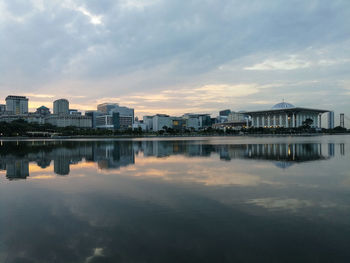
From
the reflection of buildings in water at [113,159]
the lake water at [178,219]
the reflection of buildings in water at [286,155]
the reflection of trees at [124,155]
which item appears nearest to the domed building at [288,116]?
the reflection of trees at [124,155]

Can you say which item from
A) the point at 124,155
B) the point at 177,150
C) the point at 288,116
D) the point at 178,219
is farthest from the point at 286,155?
the point at 288,116

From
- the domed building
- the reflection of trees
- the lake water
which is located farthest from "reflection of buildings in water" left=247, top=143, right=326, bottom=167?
the domed building

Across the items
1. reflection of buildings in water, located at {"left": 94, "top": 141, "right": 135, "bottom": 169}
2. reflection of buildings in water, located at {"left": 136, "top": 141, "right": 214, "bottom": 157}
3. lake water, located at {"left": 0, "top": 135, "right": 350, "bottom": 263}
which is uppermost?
reflection of buildings in water, located at {"left": 136, "top": 141, "right": 214, "bottom": 157}

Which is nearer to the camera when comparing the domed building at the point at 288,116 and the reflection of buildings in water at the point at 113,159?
the reflection of buildings in water at the point at 113,159

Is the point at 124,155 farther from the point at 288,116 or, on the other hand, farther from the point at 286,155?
the point at 288,116

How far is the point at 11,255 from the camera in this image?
21.0 ft

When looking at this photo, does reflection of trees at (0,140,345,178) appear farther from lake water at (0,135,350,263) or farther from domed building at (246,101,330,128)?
domed building at (246,101,330,128)

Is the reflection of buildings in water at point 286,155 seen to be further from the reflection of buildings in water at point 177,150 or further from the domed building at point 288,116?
the domed building at point 288,116

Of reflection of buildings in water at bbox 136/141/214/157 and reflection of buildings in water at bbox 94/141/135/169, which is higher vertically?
reflection of buildings in water at bbox 136/141/214/157

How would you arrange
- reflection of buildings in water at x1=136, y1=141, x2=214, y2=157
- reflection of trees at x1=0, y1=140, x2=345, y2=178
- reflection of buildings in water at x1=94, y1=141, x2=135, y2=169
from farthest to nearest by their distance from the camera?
reflection of buildings in water at x1=136, y1=141, x2=214, y2=157, reflection of trees at x1=0, y1=140, x2=345, y2=178, reflection of buildings in water at x1=94, y1=141, x2=135, y2=169

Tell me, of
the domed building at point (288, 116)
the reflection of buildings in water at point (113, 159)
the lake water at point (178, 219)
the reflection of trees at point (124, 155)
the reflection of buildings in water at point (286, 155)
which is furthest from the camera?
the domed building at point (288, 116)

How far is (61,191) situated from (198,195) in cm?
641

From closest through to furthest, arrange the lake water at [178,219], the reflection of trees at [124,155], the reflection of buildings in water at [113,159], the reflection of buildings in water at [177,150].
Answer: the lake water at [178,219] → the reflection of buildings in water at [113,159] → the reflection of trees at [124,155] → the reflection of buildings in water at [177,150]

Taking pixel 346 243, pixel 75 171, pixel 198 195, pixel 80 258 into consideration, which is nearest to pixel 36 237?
pixel 80 258
